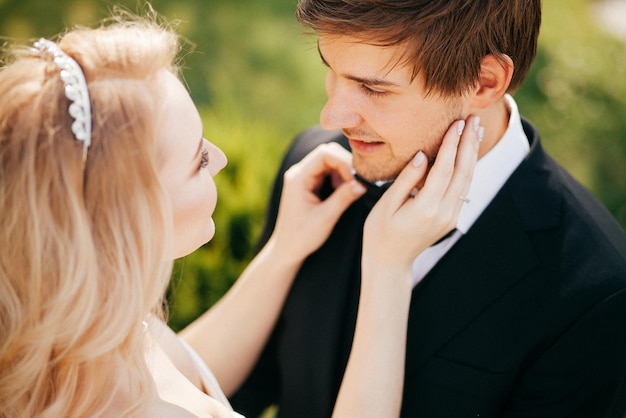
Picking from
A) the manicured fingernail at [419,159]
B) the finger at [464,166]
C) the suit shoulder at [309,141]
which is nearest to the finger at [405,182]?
the manicured fingernail at [419,159]

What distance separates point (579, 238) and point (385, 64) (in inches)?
38.5

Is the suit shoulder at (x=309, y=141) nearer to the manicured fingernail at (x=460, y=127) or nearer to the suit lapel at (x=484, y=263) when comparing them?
the manicured fingernail at (x=460, y=127)

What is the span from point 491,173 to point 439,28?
0.63 metres

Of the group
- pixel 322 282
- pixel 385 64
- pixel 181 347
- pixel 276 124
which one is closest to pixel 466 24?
pixel 385 64

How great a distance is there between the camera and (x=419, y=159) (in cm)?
259

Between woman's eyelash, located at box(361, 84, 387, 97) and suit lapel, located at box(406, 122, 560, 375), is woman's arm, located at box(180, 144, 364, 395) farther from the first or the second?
suit lapel, located at box(406, 122, 560, 375)

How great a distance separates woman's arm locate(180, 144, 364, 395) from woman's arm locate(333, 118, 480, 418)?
0.44 meters

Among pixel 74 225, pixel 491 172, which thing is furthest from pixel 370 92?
pixel 74 225

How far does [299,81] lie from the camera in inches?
266

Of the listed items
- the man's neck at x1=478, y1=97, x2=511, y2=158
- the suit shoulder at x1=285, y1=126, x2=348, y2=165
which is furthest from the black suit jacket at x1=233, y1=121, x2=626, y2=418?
the suit shoulder at x1=285, y1=126, x2=348, y2=165

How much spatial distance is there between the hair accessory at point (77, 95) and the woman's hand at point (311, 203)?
1238 mm

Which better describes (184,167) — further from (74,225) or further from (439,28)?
(439,28)

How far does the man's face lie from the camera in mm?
2506

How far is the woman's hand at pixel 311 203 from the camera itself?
9.53ft
